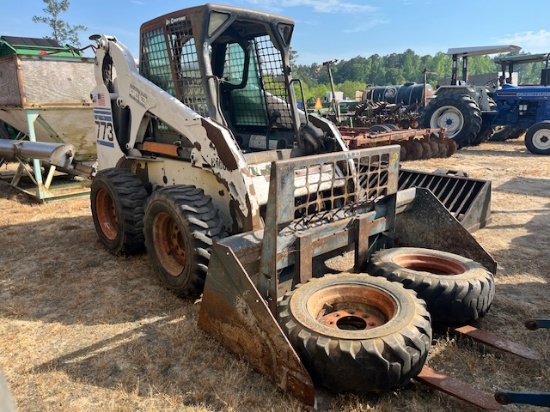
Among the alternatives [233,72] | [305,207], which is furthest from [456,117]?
[305,207]

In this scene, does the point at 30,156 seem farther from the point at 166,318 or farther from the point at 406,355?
the point at 406,355

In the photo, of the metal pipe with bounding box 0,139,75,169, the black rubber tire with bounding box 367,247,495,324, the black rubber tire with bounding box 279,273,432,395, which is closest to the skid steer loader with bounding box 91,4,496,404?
the black rubber tire with bounding box 279,273,432,395

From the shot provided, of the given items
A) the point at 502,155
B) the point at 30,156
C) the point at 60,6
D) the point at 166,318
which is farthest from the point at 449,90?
the point at 60,6

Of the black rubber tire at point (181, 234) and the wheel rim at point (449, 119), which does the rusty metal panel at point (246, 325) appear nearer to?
the black rubber tire at point (181, 234)

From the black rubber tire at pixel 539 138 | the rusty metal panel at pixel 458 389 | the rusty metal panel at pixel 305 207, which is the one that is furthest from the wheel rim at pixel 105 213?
the black rubber tire at pixel 539 138

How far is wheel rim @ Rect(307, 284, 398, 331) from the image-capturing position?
118 inches

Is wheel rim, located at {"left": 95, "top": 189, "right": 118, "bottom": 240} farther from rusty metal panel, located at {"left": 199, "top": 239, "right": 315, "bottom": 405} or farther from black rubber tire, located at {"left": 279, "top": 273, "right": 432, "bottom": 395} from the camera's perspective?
black rubber tire, located at {"left": 279, "top": 273, "right": 432, "bottom": 395}

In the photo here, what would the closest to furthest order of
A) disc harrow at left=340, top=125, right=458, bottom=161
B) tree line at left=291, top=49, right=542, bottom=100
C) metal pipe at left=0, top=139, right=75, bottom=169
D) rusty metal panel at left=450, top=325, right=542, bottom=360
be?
rusty metal panel at left=450, top=325, right=542, bottom=360, metal pipe at left=0, top=139, right=75, bottom=169, disc harrow at left=340, top=125, right=458, bottom=161, tree line at left=291, top=49, right=542, bottom=100

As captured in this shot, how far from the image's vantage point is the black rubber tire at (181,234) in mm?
3572

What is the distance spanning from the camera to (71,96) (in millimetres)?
7852

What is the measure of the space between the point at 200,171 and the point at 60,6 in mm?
44094

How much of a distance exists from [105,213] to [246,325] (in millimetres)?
3185

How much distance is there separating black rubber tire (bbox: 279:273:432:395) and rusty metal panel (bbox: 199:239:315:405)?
0.36 ft

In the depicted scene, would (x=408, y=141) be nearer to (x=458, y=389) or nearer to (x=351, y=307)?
(x=351, y=307)
